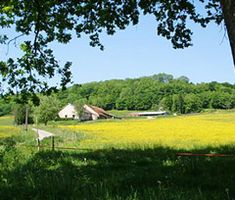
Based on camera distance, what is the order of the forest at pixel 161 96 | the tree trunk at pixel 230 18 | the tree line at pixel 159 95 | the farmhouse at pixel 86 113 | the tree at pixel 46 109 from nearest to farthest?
the tree trunk at pixel 230 18 < the tree at pixel 46 109 < the farmhouse at pixel 86 113 < the forest at pixel 161 96 < the tree line at pixel 159 95

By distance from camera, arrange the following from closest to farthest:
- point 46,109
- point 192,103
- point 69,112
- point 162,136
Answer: point 162,136 → point 46,109 → point 69,112 → point 192,103

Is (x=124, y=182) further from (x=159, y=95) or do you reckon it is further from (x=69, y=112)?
(x=159, y=95)

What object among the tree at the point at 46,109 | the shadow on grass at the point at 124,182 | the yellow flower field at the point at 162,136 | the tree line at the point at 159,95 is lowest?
the yellow flower field at the point at 162,136

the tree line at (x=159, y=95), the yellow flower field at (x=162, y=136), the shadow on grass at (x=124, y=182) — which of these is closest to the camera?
the shadow on grass at (x=124, y=182)

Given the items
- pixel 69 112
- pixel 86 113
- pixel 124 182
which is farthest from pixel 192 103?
pixel 124 182

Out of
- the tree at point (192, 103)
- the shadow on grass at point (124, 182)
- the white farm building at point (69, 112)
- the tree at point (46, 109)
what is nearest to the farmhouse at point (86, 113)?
the white farm building at point (69, 112)

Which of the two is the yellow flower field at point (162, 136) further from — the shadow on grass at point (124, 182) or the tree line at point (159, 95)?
the tree line at point (159, 95)

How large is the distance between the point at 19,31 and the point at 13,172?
4.14 m

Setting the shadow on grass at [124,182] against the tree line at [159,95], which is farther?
the tree line at [159,95]

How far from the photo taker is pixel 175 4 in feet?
35.0

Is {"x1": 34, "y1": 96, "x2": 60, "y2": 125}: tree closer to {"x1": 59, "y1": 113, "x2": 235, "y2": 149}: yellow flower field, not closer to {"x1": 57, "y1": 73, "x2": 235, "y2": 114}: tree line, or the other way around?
{"x1": 59, "y1": 113, "x2": 235, "y2": 149}: yellow flower field

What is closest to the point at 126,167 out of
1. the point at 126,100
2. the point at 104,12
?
the point at 104,12

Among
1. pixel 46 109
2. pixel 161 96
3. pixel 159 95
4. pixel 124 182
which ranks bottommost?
pixel 124 182

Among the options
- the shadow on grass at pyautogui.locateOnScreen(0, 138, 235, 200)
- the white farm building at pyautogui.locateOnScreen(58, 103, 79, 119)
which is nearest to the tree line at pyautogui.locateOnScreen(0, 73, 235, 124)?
the white farm building at pyautogui.locateOnScreen(58, 103, 79, 119)
